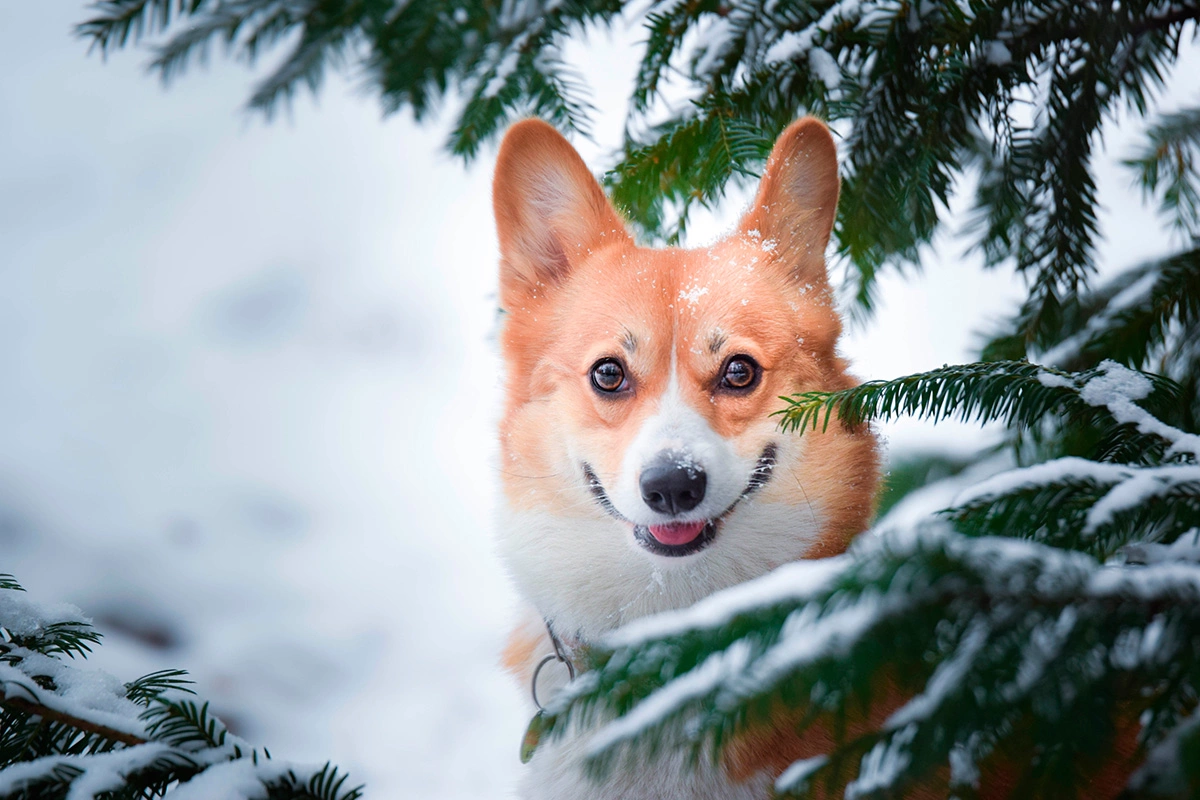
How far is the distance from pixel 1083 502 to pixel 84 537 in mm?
3554

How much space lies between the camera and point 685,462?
1229 millimetres

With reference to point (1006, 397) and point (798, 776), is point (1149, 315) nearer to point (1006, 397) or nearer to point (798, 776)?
point (1006, 397)

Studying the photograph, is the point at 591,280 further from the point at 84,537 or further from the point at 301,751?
the point at 84,537

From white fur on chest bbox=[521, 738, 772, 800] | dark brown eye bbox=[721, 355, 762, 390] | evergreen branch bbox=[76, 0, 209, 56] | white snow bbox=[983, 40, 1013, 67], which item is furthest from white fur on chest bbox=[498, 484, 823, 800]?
evergreen branch bbox=[76, 0, 209, 56]

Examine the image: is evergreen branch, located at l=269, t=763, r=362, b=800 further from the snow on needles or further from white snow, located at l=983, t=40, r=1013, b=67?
white snow, located at l=983, t=40, r=1013, b=67

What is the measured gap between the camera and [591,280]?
62.7 inches

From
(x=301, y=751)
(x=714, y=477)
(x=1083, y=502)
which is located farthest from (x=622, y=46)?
(x=301, y=751)

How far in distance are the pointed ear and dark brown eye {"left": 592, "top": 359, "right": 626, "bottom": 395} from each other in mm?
364

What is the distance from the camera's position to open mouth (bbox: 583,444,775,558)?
1283 millimetres

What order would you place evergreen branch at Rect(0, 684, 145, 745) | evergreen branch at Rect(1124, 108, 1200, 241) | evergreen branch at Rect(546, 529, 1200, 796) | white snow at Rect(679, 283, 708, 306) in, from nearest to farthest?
1. evergreen branch at Rect(546, 529, 1200, 796)
2. evergreen branch at Rect(0, 684, 145, 745)
3. white snow at Rect(679, 283, 708, 306)
4. evergreen branch at Rect(1124, 108, 1200, 241)

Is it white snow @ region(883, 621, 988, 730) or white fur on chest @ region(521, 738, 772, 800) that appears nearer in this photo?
white snow @ region(883, 621, 988, 730)

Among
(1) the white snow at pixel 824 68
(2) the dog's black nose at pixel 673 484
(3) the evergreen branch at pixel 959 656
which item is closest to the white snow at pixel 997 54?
(1) the white snow at pixel 824 68

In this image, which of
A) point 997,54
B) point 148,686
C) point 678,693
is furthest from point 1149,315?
point 148,686

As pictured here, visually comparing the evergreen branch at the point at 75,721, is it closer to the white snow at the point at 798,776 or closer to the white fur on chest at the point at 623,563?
the white fur on chest at the point at 623,563
